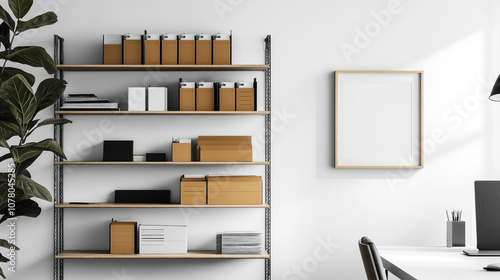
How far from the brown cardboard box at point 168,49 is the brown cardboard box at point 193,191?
33.1 inches

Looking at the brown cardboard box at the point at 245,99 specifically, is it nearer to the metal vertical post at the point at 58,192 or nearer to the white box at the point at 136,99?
the white box at the point at 136,99

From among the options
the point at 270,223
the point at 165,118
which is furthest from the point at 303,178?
the point at 165,118

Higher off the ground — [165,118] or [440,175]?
[165,118]

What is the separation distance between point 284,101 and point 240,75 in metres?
0.37

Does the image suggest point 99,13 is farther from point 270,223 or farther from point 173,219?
point 270,223

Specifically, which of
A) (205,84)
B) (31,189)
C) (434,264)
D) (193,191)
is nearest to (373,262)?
(434,264)

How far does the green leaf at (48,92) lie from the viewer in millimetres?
Answer: 2205

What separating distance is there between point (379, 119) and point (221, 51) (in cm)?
125

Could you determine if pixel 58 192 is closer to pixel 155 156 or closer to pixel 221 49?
pixel 155 156

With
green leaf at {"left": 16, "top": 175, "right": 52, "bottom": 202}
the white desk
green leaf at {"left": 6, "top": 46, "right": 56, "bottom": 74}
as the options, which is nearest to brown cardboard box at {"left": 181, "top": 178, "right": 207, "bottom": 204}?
the white desk

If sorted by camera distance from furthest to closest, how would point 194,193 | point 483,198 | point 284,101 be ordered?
point 284,101, point 194,193, point 483,198

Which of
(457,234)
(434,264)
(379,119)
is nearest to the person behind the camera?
(434,264)

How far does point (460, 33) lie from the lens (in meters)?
4.08

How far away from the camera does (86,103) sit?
3.80 metres
